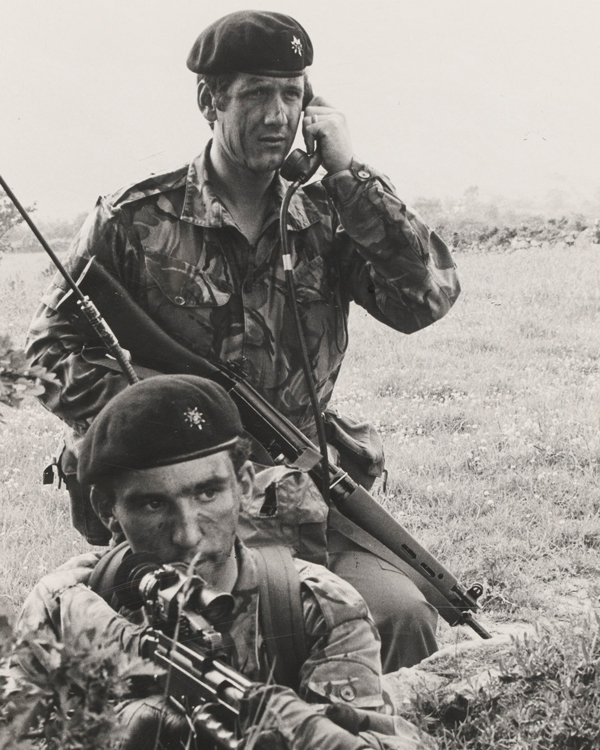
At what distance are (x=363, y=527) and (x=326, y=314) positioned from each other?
1.95 feet

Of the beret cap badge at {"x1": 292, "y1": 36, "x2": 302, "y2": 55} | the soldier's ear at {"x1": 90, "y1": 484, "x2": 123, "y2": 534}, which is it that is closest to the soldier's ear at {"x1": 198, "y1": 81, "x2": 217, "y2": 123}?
the beret cap badge at {"x1": 292, "y1": 36, "x2": 302, "y2": 55}

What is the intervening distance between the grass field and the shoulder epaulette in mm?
741

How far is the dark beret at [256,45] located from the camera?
2.21 m

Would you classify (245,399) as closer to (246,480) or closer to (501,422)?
(246,480)

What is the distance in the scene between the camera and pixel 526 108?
331 centimetres

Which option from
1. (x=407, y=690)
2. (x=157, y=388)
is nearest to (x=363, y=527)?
(x=407, y=690)

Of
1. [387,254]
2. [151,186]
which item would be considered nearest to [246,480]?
[387,254]

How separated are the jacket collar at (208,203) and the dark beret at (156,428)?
48 cm

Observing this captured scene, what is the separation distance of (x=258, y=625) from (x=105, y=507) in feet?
1.41

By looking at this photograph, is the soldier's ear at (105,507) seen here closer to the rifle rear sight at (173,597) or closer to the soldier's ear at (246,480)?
the rifle rear sight at (173,597)

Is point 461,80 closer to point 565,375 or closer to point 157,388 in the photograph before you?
point 565,375

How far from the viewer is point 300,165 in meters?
2.23

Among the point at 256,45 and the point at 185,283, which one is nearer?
the point at 256,45

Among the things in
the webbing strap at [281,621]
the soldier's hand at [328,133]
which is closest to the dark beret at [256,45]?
the soldier's hand at [328,133]
